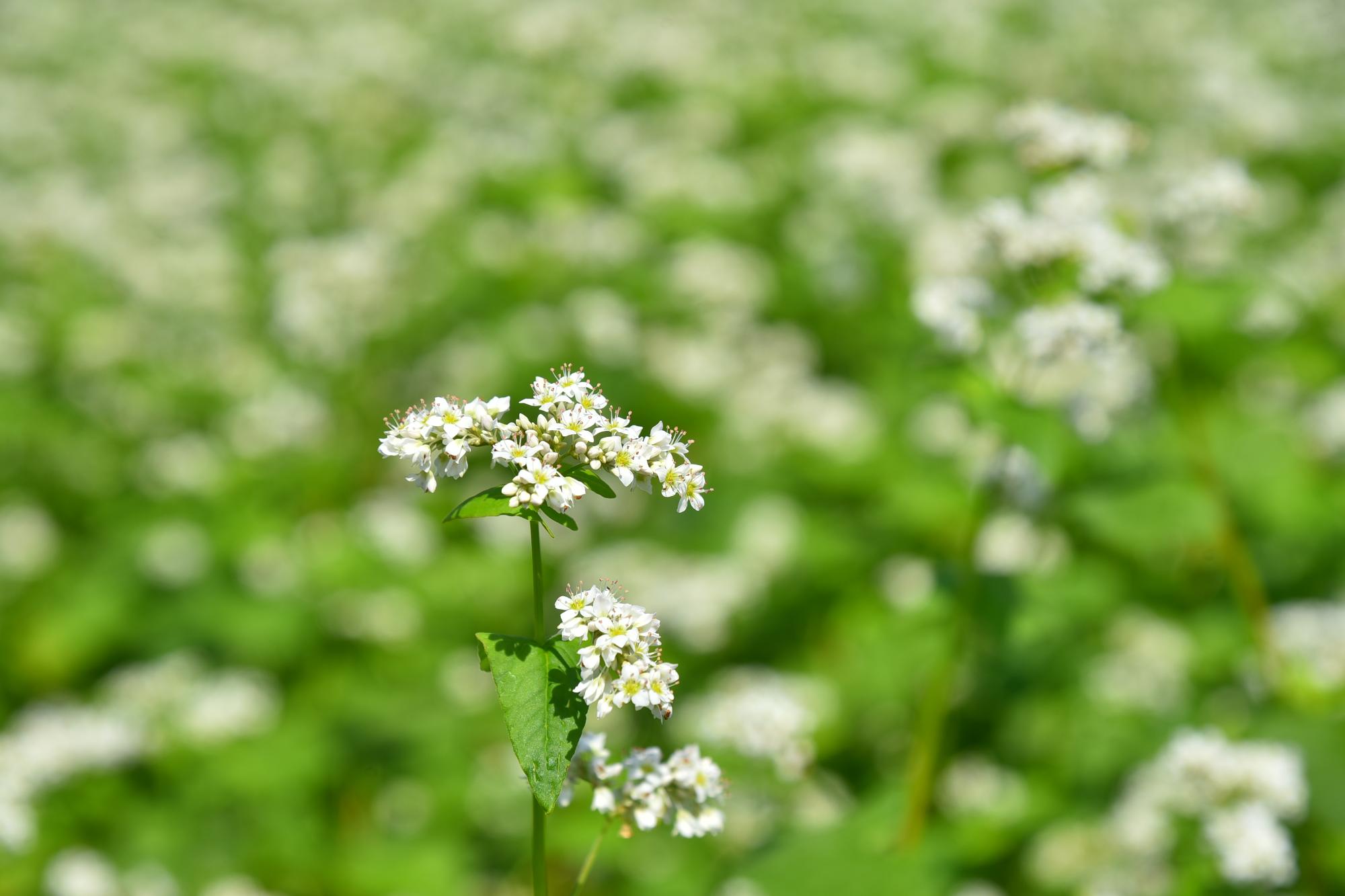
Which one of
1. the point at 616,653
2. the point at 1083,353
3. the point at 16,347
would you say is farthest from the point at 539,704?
the point at 16,347

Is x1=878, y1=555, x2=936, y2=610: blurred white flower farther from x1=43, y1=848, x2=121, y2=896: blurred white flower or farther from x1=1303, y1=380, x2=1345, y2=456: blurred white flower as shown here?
x1=43, y1=848, x2=121, y2=896: blurred white flower

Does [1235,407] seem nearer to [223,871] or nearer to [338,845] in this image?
[338,845]

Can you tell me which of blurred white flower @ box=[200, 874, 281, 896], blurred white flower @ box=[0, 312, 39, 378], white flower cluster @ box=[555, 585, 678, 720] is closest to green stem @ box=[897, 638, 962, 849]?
white flower cluster @ box=[555, 585, 678, 720]

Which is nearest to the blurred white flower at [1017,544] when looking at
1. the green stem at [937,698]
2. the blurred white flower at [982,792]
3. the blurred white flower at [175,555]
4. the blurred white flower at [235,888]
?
the blurred white flower at [982,792]

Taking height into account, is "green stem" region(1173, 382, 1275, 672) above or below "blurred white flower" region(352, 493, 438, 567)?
below

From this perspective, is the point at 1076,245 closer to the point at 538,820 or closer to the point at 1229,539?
the point at 1229,539

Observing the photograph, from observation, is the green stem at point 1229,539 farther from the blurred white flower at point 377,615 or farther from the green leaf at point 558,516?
the blurred white flower at point 377,615
